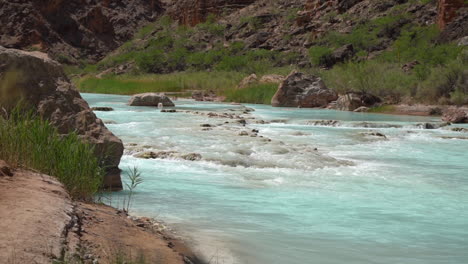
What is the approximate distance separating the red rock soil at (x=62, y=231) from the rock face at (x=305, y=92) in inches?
788

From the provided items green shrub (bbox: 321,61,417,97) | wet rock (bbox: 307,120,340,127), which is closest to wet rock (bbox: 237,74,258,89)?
green shrub (bbox: 321,61,417,97)

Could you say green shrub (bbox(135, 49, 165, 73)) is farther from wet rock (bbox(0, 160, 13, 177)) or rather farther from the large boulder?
wet rock (bbox(0, 160, 13, 177))

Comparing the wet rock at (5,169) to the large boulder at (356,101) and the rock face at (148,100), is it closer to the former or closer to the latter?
the rock face at (148,100)

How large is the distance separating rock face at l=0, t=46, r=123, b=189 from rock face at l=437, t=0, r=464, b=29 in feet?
111

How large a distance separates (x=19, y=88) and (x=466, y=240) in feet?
14.9

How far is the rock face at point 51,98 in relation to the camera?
6.23 m

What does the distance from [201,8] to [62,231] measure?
71071 mm

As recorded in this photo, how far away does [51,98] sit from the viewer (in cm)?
648

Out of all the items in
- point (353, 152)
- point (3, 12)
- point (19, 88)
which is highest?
point (3, 12)

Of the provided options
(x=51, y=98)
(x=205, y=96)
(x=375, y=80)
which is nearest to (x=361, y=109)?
(x=375, y=80)

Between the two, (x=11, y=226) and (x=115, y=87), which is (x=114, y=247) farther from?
(x=115, y=87)

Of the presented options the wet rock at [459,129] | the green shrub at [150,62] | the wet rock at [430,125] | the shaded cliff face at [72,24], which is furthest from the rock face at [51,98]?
the shaded cliff face at [72,24]

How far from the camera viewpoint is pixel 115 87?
32875mm

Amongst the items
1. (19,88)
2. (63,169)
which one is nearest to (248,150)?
(19,88)
